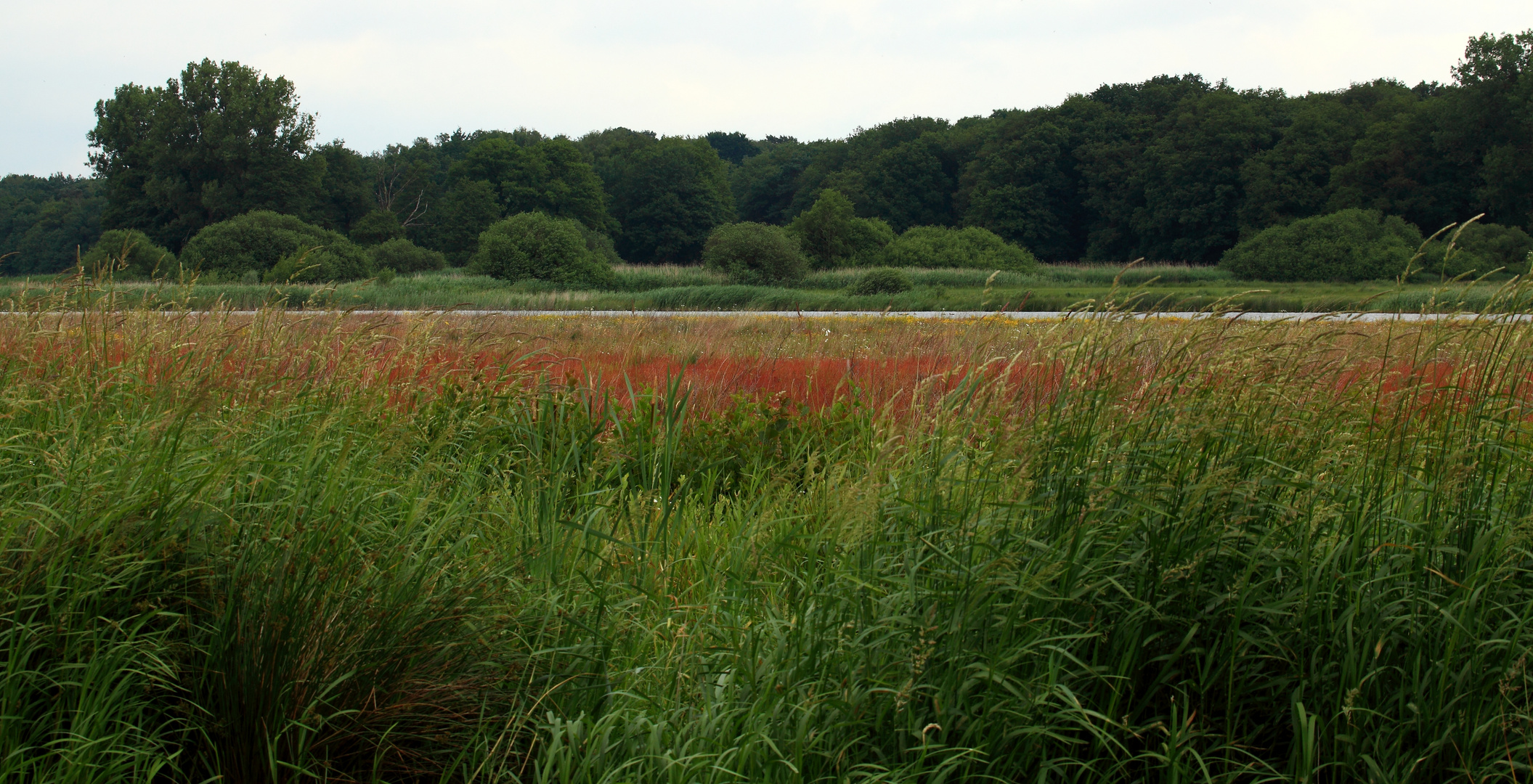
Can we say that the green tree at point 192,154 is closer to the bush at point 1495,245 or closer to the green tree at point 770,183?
the green tree at point 770,183

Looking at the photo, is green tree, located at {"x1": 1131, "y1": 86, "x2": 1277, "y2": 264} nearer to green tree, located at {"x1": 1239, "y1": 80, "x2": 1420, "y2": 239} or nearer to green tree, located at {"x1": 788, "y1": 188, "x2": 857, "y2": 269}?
green tree, located at {"x1": 1239, "y1": 80, "x2": 1420, "y2": 239}

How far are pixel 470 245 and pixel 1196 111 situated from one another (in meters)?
47.1

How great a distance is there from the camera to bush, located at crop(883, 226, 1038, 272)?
41.6 m

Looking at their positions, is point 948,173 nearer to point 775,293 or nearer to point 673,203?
point 673,203

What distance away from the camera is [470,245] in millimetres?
59344

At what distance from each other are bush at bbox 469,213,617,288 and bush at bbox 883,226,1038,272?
1451cm

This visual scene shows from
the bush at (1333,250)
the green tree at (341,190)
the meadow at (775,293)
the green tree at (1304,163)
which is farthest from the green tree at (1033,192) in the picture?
the green tree at (341,190)

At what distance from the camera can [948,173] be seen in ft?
226

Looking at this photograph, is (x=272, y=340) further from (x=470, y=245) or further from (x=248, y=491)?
(x=470, y=245)

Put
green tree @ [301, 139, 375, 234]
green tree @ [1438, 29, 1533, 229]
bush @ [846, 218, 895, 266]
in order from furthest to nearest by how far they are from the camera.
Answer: green tree @ [301, 139, 375, 234] < bush @ [846, 218, 895, 266] < green tree @ [1438, 29, 1533, 229]

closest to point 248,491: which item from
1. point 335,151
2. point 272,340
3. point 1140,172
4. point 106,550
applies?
point 106,550

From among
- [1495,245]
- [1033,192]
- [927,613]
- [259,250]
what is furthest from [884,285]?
[1033,192]

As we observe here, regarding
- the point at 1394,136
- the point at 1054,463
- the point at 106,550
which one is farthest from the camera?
the point at 1394,136

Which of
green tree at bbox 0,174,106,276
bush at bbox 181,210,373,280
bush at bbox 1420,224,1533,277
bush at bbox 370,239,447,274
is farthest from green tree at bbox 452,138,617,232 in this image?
bush at bbox 1420,224,1533,277
